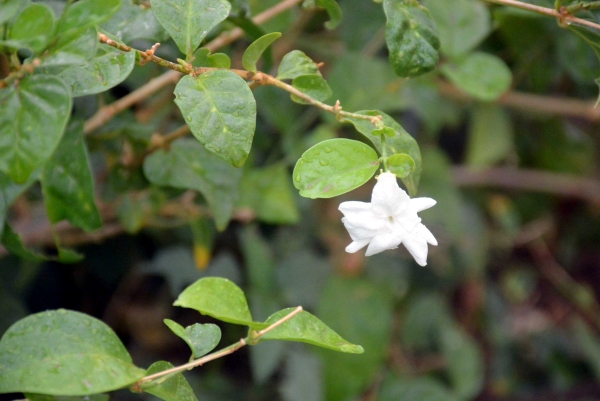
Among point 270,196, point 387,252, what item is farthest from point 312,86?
point 387,252

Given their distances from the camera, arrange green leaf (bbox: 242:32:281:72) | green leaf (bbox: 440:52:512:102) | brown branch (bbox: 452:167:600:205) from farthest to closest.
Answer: brown branch (bbox: 452:167:600:205), green leaf (bbox: 440:52:512:102), green leaf (bbox: 242:32:281:72)

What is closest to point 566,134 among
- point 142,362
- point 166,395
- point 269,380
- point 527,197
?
point 527,197

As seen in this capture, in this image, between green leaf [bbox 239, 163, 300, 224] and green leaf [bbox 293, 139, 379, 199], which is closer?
green leaf [bbox 293, 139, 379, 199]

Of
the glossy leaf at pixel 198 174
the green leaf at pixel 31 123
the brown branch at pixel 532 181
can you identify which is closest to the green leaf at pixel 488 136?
the brown branch at pixel 532 181

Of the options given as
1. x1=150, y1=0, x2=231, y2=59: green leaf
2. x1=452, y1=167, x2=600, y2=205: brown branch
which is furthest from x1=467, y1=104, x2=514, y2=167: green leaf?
x1=150, y1=0, x2=231, y2=59: green leaf

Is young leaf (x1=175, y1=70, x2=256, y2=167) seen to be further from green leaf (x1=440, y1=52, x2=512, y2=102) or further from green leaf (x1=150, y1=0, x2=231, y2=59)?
green leaf (x1=440, y1=52, x2=512, y2=102)

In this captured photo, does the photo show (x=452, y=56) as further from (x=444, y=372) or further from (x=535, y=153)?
(x=444, y=372)

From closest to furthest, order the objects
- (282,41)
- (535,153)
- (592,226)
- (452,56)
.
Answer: (452,56), (282,41), (535,153), (592,226)
